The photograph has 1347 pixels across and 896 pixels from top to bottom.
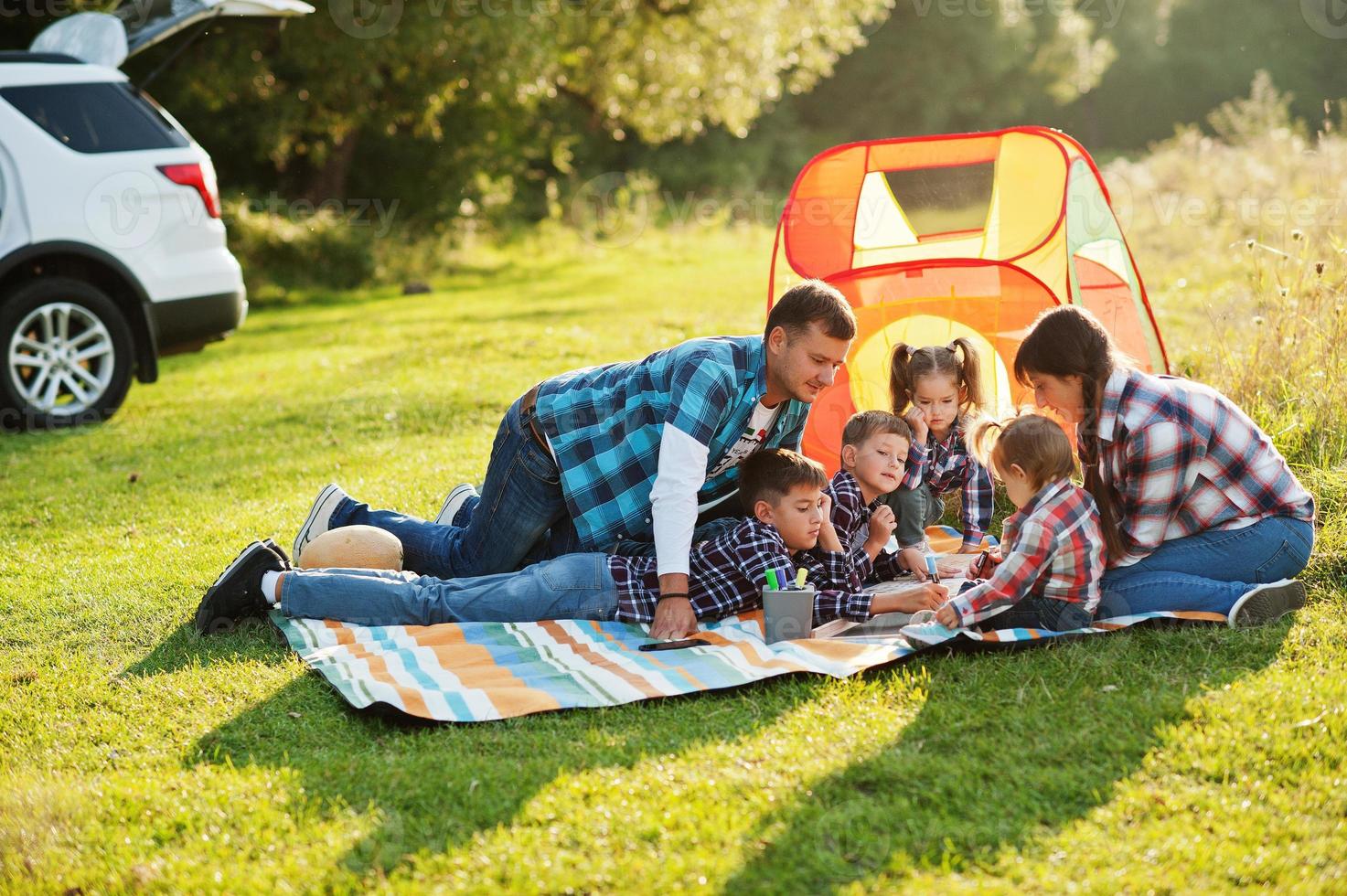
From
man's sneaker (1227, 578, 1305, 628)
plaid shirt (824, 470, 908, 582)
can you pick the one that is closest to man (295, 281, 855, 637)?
plaid shirt (824, 470, 908, 582)

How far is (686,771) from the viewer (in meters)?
2.94

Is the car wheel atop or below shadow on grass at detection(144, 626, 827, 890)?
atop

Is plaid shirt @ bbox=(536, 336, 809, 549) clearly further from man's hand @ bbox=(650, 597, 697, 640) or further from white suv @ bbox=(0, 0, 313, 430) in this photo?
white suv @ bbox=(0, 0, 313, 430)

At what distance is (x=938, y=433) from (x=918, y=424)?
5.8 inches

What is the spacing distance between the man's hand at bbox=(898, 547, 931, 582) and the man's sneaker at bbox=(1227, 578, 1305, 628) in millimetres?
1105

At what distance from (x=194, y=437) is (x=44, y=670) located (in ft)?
12.6

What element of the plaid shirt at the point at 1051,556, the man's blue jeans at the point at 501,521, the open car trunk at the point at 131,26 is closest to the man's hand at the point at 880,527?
the plaid shirt at the point at 1051,556

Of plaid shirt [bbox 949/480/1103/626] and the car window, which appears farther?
the car window

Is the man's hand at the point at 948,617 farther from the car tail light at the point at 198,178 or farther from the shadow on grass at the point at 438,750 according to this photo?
the car tail light at the point at 198,178

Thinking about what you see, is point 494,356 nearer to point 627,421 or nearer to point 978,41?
point 627,421

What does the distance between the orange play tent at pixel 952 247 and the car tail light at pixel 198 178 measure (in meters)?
3.86

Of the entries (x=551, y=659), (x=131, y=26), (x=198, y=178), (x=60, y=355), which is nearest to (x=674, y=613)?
(x=551, y=659)

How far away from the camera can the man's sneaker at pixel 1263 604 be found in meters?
3.64

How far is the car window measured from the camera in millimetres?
6965
